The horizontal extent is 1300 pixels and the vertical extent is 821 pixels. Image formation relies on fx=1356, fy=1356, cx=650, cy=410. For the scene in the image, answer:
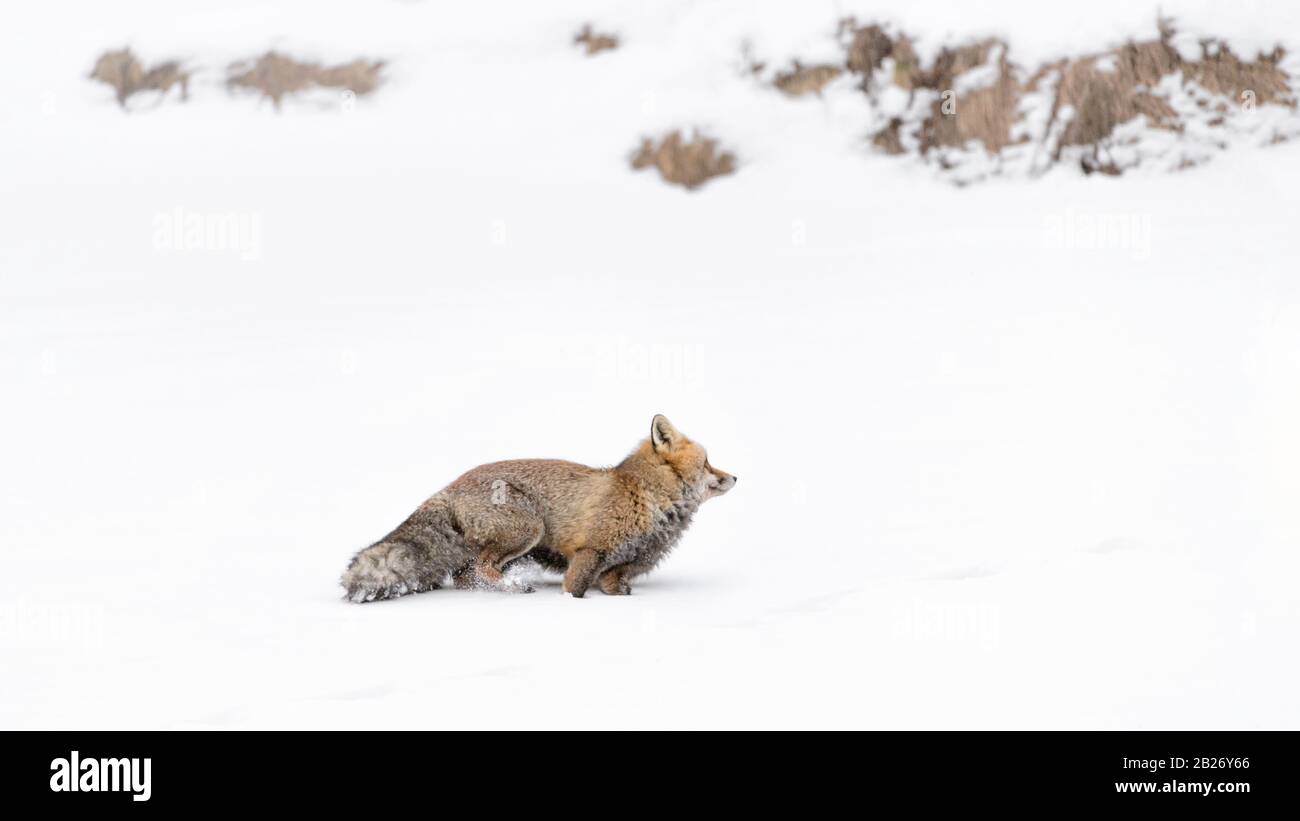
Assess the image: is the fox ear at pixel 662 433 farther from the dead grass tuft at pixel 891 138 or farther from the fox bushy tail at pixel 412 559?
the dead grass tuft at pixel 891 138

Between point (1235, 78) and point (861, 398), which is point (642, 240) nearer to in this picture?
point (861, 398)

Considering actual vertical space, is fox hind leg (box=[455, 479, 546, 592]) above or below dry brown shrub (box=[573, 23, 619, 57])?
below

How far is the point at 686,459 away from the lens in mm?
8461

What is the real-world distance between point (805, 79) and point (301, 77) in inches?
381

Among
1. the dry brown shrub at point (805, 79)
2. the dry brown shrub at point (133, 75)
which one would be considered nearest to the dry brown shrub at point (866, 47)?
the dry brown shrub at point (805, 79)

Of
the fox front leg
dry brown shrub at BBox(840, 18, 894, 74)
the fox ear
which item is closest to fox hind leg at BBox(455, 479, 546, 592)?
the fox front leg

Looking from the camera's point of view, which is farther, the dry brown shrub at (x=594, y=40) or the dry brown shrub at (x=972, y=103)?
Answer: the dry brown shrub at (x=594, y=40)

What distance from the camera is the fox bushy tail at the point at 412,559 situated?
7918mm

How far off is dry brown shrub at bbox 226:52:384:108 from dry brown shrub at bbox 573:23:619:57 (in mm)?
3851

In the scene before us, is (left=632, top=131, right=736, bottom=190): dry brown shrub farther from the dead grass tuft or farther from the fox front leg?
the fox front leg

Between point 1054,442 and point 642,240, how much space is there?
10203mm

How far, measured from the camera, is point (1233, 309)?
15.5 meters

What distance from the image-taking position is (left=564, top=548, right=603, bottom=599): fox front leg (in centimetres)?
812

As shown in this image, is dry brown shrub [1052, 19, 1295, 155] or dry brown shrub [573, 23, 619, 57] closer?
dry brown shrub [1052, 19, 1295, 155]
